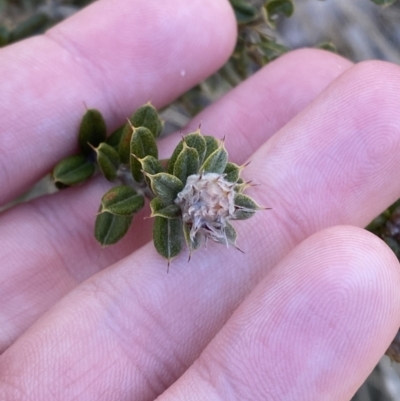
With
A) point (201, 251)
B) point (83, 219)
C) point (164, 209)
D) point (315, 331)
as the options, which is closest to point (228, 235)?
point (164, 209)

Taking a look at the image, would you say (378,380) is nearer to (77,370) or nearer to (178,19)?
(77,370)

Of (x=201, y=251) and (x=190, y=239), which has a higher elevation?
(x=190, y=239)

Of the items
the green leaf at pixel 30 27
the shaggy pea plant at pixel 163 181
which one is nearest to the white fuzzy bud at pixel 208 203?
the shaggy pea plant at pixel 163 181

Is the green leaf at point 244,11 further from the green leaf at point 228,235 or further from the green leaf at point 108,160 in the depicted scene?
the green leaf at point 228,235

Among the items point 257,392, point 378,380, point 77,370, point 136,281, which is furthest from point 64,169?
point 378,380

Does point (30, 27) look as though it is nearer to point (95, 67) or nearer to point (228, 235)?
point (95, 67)

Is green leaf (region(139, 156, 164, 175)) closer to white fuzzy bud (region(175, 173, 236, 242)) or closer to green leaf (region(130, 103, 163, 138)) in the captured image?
white fuzzy bud (region(175, 173, 236, 242))
